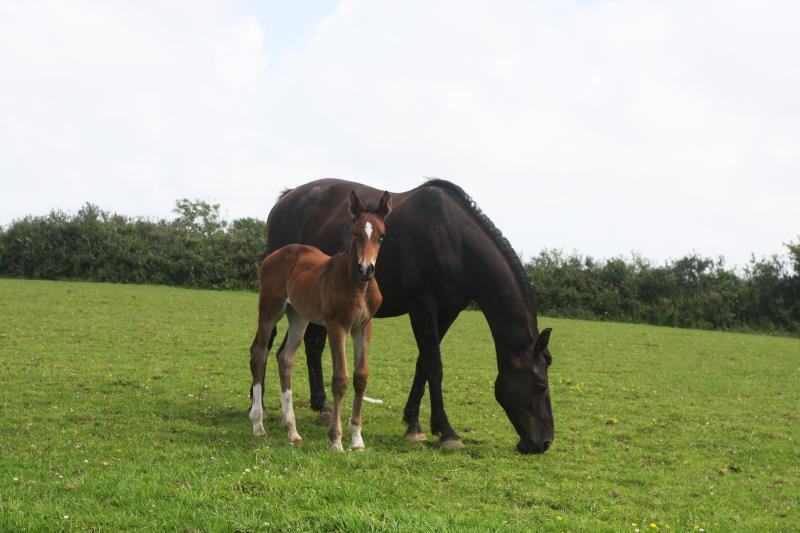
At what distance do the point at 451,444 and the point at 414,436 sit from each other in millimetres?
485

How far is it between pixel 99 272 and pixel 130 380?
26.9 m

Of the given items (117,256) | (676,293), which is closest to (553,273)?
(676,293)

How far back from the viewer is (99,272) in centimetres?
3506

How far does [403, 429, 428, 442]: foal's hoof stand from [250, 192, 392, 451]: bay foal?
95 cm

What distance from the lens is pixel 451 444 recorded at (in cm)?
746

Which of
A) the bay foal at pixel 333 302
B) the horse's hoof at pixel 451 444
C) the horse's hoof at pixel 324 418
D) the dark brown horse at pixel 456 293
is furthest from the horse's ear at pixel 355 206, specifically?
the horse's hoof at pixel 324 418

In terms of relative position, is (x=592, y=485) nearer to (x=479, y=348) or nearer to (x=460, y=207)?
(x=460, y=207)

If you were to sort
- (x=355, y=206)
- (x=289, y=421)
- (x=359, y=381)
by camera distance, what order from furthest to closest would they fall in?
(x=289, y=421) → (x=359, y=381) → (x=355, y=206)

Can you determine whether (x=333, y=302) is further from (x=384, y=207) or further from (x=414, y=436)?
(x=414, y=436)

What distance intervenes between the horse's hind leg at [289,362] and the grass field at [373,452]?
287mm

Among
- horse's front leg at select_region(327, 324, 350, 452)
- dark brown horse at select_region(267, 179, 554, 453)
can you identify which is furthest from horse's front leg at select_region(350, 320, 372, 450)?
dark brown horse at select_region(267, 179, 554, 453)

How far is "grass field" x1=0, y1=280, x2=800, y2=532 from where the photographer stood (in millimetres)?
5039

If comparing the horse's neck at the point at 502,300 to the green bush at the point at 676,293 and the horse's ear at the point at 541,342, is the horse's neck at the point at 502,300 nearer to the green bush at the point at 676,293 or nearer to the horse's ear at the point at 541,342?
the horse's ear at the point at 541,342

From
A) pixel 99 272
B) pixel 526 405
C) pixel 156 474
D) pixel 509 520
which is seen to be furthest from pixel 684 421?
pixel 99 272
